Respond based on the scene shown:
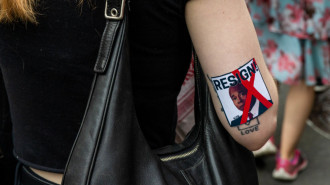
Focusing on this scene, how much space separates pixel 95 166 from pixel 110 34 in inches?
11.0

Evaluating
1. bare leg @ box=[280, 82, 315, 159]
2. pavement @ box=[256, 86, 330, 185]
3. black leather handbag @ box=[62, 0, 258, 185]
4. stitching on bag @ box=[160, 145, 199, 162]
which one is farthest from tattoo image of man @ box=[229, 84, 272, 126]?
pavement @ box=[256, 86, 330, 185]

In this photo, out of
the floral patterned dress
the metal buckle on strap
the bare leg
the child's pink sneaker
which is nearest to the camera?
the metal buckle on strap

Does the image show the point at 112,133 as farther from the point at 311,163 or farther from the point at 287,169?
the point at 311,163

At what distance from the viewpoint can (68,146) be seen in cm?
127

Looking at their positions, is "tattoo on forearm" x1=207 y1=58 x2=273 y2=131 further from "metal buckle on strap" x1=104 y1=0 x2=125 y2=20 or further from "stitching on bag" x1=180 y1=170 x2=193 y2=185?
"metal buckle on strap" x1=104 y1=0 x2=125 y2=20

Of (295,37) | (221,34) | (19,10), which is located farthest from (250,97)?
(295,37)

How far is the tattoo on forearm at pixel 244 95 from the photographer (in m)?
1.19

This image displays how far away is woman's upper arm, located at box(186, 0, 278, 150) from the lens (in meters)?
1.11

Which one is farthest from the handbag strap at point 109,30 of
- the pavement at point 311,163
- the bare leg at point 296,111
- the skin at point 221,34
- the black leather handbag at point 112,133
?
the pavement at point 311,163

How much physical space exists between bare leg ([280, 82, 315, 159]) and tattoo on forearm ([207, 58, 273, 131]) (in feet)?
6.99

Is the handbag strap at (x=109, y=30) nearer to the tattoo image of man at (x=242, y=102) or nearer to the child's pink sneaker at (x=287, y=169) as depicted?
the tattoo image of man at (x=242, y=102)

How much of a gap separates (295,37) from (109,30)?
7.33ft

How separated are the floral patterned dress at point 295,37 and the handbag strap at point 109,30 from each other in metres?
2.14

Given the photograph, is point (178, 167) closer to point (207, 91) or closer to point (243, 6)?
point (207, 91)
